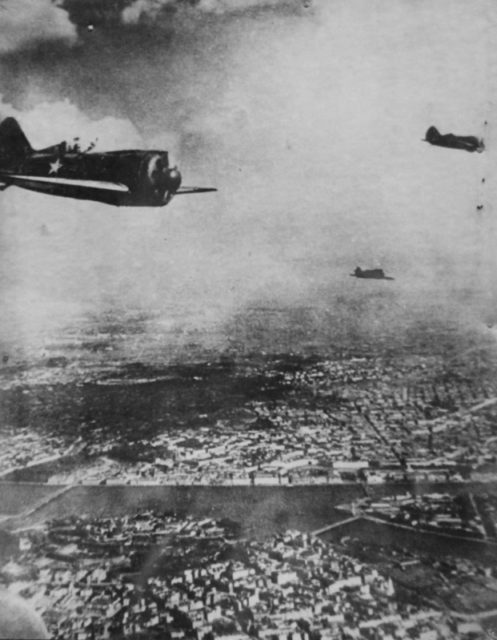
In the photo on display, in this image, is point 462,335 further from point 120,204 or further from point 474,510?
point 120,204

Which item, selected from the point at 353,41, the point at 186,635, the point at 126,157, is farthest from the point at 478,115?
the point at 186,635

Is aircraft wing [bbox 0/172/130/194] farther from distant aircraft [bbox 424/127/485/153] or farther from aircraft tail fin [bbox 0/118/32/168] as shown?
distant aircraft [bbox 424/127/485/153]

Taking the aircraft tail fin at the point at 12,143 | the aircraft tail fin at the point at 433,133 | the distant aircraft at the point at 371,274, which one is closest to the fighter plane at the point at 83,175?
the aircraft tail fin at the point at 12,143

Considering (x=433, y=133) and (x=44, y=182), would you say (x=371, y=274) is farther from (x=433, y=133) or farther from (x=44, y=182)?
(x=44, y=182)

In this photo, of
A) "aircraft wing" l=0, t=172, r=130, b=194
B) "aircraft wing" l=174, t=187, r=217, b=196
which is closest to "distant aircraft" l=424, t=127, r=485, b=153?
"aircraft wing" l=174, t=187, r=217, b=196

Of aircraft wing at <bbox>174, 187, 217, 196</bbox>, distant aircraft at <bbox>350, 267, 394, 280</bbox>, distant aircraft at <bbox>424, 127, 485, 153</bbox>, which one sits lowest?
distant aircraft at <bbox>350, 267, 394, 280</bbox>

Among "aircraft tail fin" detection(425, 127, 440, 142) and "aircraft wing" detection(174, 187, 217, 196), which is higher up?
"aircraft tail fin" detection(425, 127, 440, 142)

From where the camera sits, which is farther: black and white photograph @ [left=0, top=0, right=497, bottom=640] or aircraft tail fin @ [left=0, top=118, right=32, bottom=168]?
aircraft tail fin @ [left=0, top=118, right=32, bottom=168]
